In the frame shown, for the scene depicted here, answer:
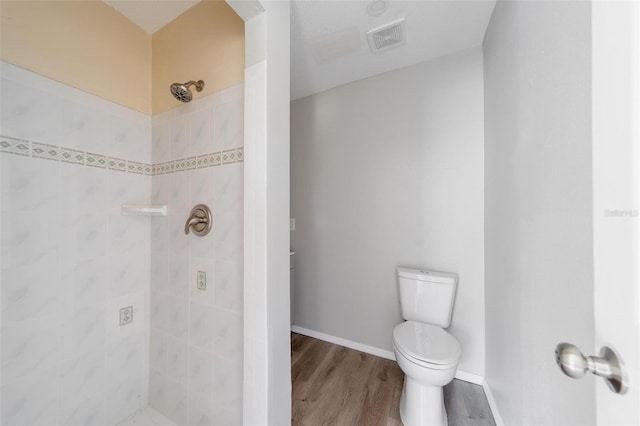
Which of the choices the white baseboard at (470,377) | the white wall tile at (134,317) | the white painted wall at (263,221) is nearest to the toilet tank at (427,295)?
the white baseboard at (470,377)

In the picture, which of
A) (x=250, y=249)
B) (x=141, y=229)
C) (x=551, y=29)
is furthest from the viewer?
(x=141, y=229)

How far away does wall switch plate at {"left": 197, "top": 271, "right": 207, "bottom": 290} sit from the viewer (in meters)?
1.17

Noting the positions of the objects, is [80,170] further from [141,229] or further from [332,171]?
[332,171]

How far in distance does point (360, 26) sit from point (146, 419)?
2.65 metres

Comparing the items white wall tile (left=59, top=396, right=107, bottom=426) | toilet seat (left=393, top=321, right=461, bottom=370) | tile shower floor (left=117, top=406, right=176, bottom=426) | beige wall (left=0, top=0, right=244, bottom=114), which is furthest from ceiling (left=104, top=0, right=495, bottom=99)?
tile shower floor (left=117, top=406, right=176, bottom=426)

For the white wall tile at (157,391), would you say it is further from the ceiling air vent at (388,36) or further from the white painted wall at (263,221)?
the ceiling air vent at (388,36)

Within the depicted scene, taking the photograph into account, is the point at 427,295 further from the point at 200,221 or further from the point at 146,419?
the point at 146,419

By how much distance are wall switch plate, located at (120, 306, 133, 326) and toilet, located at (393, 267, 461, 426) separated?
1.56 m

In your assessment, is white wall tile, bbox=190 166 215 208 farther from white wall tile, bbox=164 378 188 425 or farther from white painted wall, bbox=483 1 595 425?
white painted wall, bbox=483 1 595 425

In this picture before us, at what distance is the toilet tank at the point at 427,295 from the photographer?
4.76ft

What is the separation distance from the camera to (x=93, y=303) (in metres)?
1.17

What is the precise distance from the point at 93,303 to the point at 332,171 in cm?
178

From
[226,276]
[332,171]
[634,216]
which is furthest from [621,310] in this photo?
[332,171]

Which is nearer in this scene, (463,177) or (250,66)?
(250,66)
